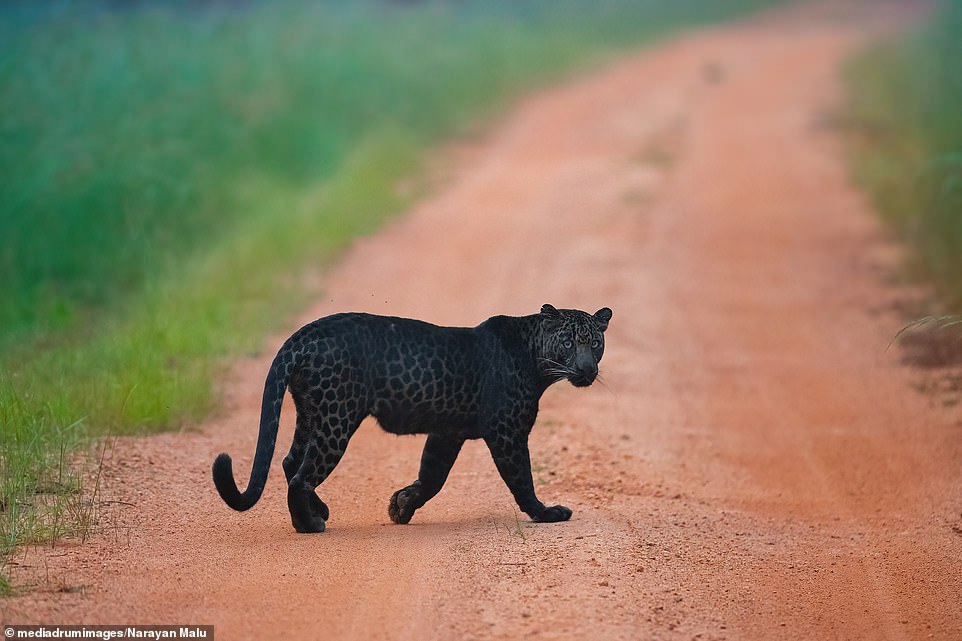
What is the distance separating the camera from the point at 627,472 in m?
8.23

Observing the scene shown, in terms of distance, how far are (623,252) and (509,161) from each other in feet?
17.7

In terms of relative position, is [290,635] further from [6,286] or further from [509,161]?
[509,161]

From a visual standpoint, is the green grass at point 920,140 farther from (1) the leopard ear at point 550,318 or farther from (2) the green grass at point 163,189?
(2) the green grass at point 163,189

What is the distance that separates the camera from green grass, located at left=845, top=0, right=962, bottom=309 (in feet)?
41.7

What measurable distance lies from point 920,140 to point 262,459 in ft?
42.7

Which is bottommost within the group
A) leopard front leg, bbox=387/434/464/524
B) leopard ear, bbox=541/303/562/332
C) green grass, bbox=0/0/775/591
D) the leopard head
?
leopard front leg, bbox=387/434/464/524

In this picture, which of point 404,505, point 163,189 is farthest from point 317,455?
point 163,189

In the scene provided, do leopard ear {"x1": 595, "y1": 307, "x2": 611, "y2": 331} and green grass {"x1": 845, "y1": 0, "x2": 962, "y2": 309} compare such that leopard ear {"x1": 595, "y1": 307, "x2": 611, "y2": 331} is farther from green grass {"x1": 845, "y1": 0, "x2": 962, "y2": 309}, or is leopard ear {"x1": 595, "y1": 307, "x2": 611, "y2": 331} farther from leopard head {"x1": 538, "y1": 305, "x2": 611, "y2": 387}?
green grass {"x1": 845, "y1": 0, "x2": 962, "y2": 309}

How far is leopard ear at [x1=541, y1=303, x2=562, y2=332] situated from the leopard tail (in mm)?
1354

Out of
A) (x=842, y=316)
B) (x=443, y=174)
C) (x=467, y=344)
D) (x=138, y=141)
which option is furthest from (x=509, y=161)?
(x=467, y=344)

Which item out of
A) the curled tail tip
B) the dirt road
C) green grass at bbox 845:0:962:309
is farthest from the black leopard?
green grass at bbox 845:0:962:309

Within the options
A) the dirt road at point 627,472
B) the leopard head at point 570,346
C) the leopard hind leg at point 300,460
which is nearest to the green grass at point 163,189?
the dirt road at point 627,472

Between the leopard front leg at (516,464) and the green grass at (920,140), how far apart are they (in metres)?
5.80

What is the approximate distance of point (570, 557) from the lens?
249 inches
